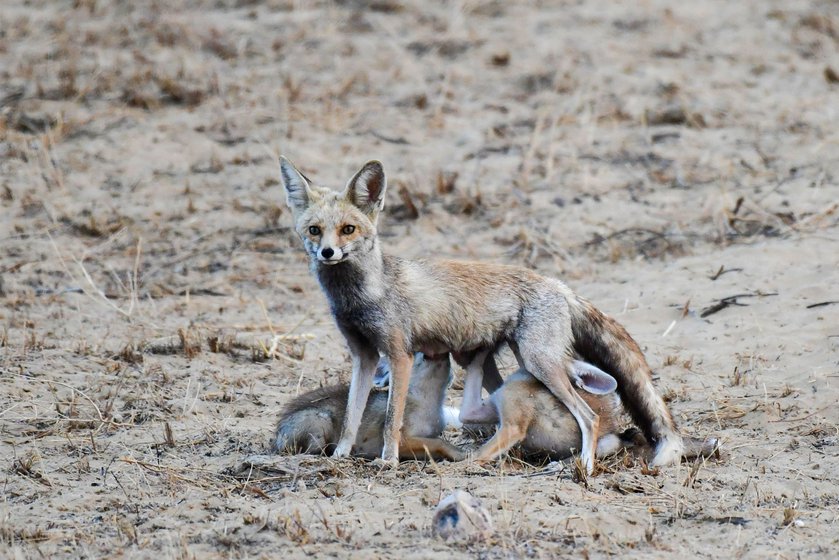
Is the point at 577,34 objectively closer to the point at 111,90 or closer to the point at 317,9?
the point at 317,9

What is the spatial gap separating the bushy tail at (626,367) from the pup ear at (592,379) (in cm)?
13

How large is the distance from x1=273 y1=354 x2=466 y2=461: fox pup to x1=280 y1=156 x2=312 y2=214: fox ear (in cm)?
119

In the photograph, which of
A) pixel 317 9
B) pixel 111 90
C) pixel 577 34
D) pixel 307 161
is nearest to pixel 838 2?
pixel 577 34

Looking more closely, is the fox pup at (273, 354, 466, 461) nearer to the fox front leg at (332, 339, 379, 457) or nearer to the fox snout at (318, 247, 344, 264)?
the fox front leg at (332, 339, 379, 457)

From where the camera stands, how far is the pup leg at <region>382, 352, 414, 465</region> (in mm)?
6723

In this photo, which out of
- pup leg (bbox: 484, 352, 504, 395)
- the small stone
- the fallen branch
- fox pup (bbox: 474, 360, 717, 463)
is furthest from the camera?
the fallen branch

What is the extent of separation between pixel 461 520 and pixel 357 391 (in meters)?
1.84

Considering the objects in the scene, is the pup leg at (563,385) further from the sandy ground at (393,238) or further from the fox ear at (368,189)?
the fox ear at (368,189)

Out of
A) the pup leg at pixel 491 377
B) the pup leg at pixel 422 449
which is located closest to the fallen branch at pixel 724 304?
the pup leg at pixel 491 377

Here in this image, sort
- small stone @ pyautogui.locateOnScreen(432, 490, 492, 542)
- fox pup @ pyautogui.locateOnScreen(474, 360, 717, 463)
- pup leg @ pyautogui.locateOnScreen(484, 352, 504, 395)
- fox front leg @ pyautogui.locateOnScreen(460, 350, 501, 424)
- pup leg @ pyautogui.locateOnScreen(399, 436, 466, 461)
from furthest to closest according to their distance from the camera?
pup leg @ pyautogui.locateOnScreen(484, 352, 504, 395) → fox front leg @ pyautogui.locateOnScreen(460, 350, 501, 424) → pup leg @ pyautogui.locateOnScreen(399, 436, 466, 461) → fox pup @ pyautogui.locateOnScreen(474, 360, 717, 463) → small stone @ pyautogui.locateOnScreen(432, 490, 492, 542)

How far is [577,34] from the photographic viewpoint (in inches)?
607

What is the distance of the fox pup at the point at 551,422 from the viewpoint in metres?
6.66

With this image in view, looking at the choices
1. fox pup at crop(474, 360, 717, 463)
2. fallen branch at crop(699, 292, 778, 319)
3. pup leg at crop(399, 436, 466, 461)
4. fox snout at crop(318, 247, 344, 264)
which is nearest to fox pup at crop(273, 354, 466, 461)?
pup leg at crop(399, 436, 466, 461)

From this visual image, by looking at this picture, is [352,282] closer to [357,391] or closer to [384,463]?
[357,391]
